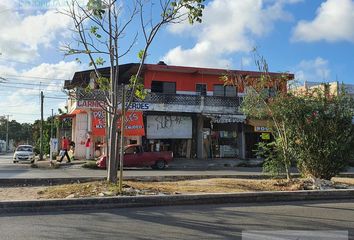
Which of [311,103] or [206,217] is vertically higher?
[311,103]

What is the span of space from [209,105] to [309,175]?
19.9m

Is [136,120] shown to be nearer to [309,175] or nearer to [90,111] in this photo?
[90,111]

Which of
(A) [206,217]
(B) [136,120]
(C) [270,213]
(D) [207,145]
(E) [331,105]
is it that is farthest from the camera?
(D) [207,145]

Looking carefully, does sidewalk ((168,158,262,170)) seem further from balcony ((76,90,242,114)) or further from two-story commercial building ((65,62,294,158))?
balcony ((76,90,242,114))

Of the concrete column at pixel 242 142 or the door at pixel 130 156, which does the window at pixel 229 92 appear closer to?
the concrete column at pixel 242 142

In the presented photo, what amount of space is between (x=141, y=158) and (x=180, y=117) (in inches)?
310

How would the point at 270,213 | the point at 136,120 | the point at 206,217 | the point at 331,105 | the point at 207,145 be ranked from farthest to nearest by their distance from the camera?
the point at 207,145
the point at 136,120
the point at 331,105
the point at 270,213
the point at 206,217

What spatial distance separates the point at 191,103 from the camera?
3416 centimetres

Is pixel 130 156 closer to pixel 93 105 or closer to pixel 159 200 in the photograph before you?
pixel 93 105

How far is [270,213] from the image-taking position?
384 inches

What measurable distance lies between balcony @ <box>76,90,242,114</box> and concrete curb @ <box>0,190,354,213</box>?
862 inches

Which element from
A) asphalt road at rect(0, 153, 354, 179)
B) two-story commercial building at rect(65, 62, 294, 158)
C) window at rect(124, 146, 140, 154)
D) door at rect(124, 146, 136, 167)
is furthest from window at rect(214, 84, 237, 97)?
door at rect(124, 146, 136, 167)

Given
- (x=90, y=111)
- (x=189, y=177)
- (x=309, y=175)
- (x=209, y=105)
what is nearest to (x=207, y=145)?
(x=209, y=105)

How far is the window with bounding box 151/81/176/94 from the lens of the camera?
115ft
